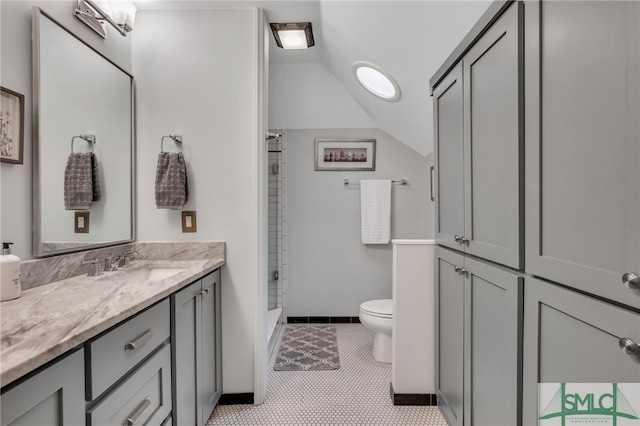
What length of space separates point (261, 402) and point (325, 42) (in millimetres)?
2579

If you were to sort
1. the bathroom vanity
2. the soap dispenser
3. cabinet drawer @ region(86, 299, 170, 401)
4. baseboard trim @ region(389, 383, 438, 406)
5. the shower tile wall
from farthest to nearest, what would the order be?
the shower tile wall
baseboard trim @ region(389, 383, 438, 406)
the soap dispenser
cabinet drawer @ region(86, 299, 170, 401)
the bathroom vanity

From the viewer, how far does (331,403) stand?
2.07 metres

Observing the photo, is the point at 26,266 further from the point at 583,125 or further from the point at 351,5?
the point at 351,5

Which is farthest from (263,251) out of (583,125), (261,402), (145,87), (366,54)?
(583,125)

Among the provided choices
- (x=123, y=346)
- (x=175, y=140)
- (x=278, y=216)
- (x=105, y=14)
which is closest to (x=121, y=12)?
(x=105, y=14)

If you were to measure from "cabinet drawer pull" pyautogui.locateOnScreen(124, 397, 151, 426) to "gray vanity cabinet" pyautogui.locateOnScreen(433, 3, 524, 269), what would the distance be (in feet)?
4.35

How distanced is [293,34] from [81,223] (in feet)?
5.72

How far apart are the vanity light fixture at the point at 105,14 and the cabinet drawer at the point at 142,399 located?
63.4 inches

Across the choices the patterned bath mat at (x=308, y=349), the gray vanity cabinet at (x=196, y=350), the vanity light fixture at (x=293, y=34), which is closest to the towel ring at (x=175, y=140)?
the gray vanity cabinet at (x=196, y=350)

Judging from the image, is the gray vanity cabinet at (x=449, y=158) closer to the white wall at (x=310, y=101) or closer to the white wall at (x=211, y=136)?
the white wall at (x=211, y=136)

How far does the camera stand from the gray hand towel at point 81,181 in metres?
1.58

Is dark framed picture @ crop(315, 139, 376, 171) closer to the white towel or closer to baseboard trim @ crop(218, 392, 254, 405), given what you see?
the white towel

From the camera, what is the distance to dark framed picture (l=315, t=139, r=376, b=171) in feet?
11.4

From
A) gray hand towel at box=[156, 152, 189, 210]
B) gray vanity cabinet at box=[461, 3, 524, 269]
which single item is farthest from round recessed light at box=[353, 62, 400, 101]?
gray hand towel at box=[156, 152, 189, 210]
